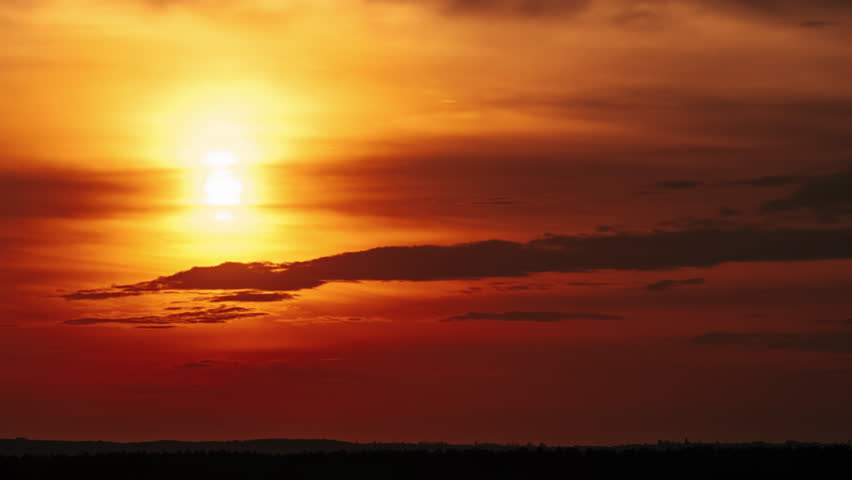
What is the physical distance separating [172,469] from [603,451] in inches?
873

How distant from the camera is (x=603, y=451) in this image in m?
73.3

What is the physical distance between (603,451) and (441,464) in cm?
1031

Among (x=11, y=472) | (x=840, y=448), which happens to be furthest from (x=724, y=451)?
(x=11, y=472)

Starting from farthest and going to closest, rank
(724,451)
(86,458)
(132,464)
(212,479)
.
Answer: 1. (724,451)
2. (86,458)
3. (132,464)
4. (212,479)

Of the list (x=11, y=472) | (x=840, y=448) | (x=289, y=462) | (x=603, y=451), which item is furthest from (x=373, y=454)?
(x=840, y=448)

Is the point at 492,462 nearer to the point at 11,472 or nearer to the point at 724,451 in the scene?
the point at 724,451

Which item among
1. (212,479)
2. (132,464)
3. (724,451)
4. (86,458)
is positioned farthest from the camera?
(724,451)

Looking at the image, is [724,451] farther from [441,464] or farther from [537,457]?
[441,464]

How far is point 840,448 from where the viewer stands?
76.2 meters

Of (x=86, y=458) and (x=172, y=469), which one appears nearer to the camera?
(x=172, y=469)

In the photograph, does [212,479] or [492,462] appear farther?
[492,462]

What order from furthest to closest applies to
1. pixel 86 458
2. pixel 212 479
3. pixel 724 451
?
pixel 724 451
pixel 86 458
pixel 212 479

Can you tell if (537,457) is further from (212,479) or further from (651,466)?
(212,479)

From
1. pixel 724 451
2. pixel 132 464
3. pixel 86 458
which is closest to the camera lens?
pixel 132 464
